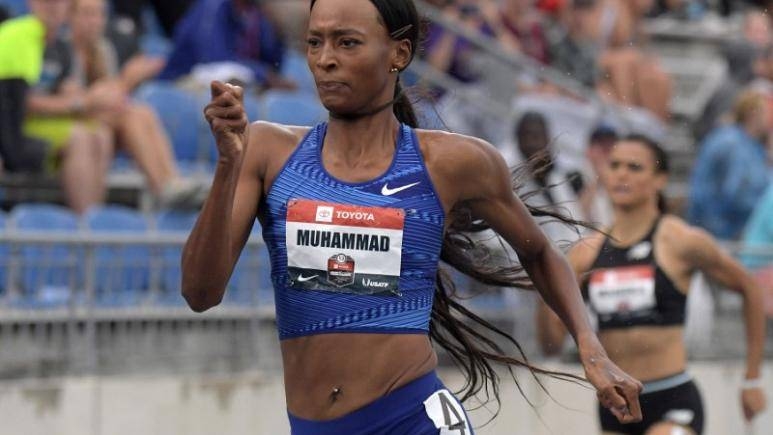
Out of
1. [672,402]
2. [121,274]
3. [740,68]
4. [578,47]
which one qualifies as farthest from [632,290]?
[740,68]

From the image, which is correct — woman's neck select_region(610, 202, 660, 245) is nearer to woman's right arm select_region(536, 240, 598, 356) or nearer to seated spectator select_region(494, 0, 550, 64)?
woman's right arm select_region(536, 240, 598, 356)

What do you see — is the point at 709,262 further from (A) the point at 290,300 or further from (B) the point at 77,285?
(A) the point at 290,300

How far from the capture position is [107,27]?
11078 mm

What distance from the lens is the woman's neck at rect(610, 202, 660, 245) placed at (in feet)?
28.6

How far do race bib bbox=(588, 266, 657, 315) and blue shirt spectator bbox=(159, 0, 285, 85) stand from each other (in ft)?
12.1

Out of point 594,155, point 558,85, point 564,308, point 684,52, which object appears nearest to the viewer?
point 564,308

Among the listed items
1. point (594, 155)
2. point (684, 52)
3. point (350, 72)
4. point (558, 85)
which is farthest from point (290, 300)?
point (684, 52)

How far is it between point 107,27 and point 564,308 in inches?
262

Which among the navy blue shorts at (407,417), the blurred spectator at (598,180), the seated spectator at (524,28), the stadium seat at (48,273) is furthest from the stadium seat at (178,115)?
the navy blue shorts at (407,417)

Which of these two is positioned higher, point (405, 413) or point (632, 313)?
point (405, 413)

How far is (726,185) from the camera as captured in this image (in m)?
12.5

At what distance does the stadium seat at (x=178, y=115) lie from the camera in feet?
35.6

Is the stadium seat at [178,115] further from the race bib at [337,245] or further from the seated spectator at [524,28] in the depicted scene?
the race bib at [337,245]

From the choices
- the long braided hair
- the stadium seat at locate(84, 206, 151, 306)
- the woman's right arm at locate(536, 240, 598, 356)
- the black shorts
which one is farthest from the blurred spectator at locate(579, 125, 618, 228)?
the long braided hair
